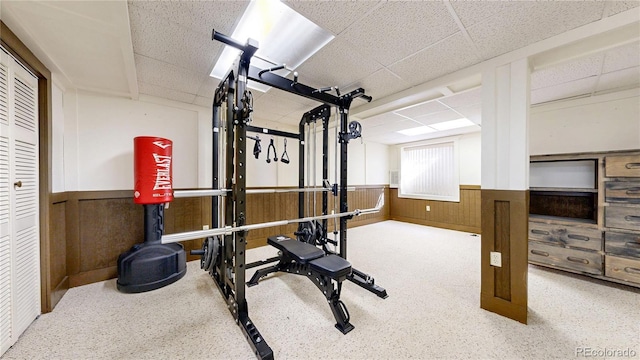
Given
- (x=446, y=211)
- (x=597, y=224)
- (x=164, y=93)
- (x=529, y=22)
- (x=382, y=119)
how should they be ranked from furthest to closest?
(x=446, y=211) < (x=382, y=119) < (x=164, y=93) < (x=597, y=224) < (x=529, y=22)

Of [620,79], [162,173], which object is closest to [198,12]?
[162,173]

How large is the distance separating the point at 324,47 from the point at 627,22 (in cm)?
202

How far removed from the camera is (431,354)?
1.48m

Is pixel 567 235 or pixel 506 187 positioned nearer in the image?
pixel 506 187

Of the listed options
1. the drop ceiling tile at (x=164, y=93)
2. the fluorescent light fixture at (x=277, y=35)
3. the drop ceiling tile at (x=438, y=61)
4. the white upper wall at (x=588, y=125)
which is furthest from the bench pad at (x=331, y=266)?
the white upper wall at (x=588, y=125)

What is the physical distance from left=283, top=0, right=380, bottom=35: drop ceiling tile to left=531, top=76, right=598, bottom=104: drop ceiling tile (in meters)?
2.64

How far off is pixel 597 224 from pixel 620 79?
158 cm

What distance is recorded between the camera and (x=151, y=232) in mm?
2572

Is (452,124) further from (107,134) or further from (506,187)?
(107,134)

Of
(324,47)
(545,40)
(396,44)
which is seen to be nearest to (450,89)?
(545,40)

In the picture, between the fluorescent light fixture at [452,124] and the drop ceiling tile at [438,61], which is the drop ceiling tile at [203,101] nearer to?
the drop ceiling tile at [438,61]

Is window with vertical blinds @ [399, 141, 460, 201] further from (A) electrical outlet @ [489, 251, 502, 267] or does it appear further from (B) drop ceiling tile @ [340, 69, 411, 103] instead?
(A) electrical outlet @ [489, 251, 502, 267]

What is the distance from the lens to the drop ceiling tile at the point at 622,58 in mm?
1802

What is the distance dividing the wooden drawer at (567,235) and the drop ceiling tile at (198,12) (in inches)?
157
